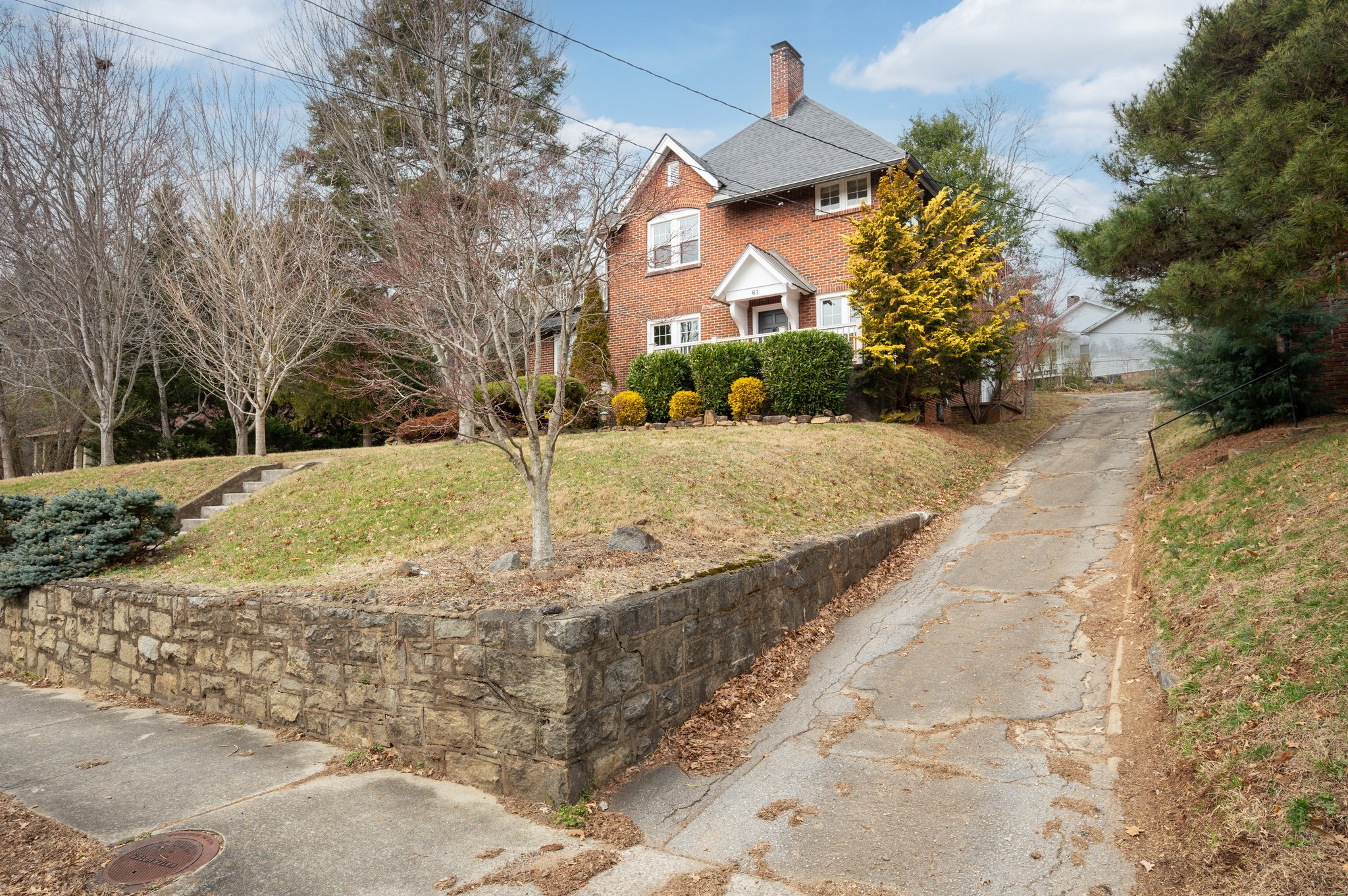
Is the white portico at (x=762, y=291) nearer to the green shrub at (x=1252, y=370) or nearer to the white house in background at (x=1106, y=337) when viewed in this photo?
the green shrub at (x=1252, y=370)

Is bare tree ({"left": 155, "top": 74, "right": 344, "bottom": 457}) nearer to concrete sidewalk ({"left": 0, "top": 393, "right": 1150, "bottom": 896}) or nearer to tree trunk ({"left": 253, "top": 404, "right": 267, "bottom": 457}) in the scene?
tree trunk ({"left": 253, "top": 404, "right": 267, "bottom": 457})

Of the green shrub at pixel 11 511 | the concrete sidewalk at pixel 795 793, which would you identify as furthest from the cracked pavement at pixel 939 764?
the green shrub at pixel 11 511

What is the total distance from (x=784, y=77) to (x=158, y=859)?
74.9 feet

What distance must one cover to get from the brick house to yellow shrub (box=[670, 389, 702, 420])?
6.73ft

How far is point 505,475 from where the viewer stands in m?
10.4

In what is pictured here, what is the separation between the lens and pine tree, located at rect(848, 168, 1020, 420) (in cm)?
1526

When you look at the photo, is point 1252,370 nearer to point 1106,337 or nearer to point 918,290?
point 918,290

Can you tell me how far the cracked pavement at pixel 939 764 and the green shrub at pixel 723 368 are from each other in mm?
8815

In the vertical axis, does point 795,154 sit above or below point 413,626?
above

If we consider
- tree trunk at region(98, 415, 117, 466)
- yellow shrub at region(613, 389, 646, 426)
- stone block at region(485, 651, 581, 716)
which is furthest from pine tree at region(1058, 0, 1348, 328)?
tree trunk at region(98, 415, 117, 466)

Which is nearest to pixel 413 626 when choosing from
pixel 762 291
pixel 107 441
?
pixel 762 291

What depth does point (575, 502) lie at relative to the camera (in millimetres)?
8406

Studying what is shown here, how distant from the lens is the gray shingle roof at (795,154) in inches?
727

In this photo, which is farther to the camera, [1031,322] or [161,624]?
[1031,322]
